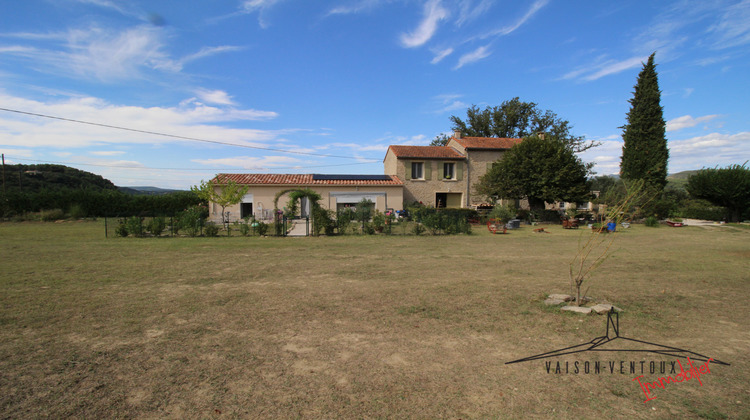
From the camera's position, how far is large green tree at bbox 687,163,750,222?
882 inches

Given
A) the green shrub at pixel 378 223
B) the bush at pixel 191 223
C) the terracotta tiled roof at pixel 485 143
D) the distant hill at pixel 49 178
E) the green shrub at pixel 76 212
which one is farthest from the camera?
the distant hill at pixel 49 178

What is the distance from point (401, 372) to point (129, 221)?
17.4m

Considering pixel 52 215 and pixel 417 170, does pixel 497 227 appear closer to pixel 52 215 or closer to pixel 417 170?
pixel 417 170

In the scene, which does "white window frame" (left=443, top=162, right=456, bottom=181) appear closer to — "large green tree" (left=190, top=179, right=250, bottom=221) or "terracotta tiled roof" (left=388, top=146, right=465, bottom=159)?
"terracotta tiled roof" (left=388, top=146, right=465, bottom=159)

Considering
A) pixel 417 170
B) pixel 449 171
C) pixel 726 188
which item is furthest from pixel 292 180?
pixel 726 188

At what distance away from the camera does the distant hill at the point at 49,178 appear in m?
44.5

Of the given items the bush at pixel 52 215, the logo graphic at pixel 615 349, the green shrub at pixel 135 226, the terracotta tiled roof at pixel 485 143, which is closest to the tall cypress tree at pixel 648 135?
the terracotta tiled roof at pixel 485 143

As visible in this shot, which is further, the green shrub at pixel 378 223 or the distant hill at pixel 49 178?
the distant hill at pixel 49 178

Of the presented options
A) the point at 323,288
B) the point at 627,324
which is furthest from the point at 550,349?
the point at 323,288

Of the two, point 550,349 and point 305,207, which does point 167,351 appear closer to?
point 550,349

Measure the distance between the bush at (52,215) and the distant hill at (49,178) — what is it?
59.2 feet

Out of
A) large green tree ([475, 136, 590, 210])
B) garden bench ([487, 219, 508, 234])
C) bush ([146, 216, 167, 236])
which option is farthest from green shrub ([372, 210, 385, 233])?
large green tree ([475, 136, 590, 210])

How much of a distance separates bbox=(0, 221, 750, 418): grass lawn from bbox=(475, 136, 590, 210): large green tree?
49.6 ft

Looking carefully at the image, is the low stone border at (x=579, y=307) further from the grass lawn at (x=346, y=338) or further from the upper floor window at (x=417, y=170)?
the upper floor window at (x=417, y=170)
